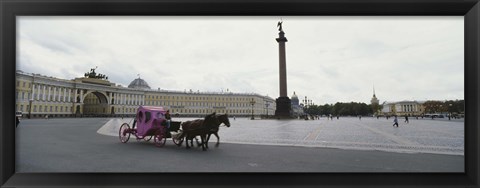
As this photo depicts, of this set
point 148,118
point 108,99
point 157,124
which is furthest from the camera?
point 108,99

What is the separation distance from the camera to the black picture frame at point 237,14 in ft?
13.3

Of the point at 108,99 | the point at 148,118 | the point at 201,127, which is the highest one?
the point at 108,99

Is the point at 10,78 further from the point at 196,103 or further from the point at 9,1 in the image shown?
the point at 196,103

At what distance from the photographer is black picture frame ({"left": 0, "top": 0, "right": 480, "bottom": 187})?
405 cm

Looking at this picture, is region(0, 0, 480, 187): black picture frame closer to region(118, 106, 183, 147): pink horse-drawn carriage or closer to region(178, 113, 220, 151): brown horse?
region(178, 113, 220, 151): brown horse

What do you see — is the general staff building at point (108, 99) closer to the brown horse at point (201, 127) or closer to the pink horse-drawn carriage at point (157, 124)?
the pink horse-drawn carriage at point (157, 124)

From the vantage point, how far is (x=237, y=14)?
420 cm

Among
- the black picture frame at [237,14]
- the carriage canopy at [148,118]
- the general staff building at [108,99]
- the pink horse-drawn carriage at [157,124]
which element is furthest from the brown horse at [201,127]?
the black picture frame at [237,14]

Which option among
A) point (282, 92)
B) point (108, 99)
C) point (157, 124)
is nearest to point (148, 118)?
point (157, 124)

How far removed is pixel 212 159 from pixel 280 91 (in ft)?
112

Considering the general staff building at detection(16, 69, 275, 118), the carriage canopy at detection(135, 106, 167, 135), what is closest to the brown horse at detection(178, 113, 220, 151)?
the carriage canopy at detection(135, 106, 167, 135)

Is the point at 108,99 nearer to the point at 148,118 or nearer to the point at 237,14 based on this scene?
the point at 148,118

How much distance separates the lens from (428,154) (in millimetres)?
7043

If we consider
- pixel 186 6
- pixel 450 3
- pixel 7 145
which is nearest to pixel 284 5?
pixel 186 6
